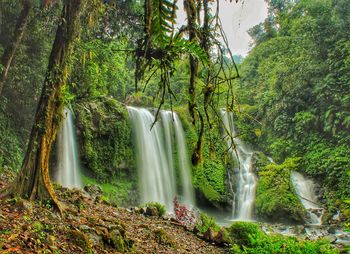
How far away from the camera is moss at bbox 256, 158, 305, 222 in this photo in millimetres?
12844

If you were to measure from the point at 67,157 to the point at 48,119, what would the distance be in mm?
7409

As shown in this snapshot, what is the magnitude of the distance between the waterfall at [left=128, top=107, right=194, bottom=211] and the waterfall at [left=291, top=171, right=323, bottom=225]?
483 cm

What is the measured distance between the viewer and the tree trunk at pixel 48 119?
14.3 ft

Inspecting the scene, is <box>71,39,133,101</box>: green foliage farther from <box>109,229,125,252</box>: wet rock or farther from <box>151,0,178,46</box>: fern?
<box>151,0,178,46</box>: fern

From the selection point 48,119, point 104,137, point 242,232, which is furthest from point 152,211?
point 104,137

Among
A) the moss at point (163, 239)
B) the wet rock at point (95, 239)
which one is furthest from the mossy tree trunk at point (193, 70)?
the moss at point (163, 239)

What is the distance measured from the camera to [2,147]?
27.7 ft

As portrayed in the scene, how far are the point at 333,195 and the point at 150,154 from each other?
7.90 meters

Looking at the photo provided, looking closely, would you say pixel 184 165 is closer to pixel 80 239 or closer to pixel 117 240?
pixel 117 240

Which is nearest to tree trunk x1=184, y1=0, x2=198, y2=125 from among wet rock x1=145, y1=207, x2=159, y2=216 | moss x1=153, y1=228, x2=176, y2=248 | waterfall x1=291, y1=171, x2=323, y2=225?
moss x1=153, y1=228, x2=176, y2=248

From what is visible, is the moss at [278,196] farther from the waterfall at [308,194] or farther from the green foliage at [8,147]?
the green foliage at [8,147]

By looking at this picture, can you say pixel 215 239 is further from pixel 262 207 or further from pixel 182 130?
pixel 182 130

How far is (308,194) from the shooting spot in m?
14.6

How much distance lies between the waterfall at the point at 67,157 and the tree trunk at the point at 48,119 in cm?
680
